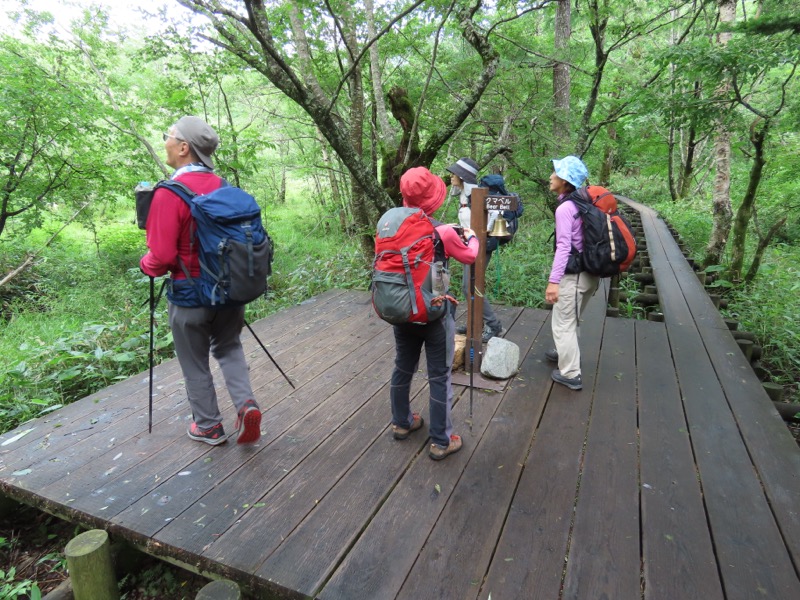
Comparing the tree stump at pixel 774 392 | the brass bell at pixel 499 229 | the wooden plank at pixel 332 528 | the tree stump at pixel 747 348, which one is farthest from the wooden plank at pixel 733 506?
the brass bell at pixel 499 229

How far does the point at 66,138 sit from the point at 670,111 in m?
9.86

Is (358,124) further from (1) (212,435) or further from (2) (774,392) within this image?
(2) (774,392)

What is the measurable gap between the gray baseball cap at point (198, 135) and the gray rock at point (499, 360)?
8.02 feet

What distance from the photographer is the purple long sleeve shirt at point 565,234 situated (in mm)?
3131

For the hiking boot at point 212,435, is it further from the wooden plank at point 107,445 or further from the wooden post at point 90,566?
the wooden post at point 90,566

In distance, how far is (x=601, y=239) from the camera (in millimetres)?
3102

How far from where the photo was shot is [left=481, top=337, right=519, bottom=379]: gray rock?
11.6 ft

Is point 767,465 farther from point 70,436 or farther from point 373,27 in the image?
point 373,27

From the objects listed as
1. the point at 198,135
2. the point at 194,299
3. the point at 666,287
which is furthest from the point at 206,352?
the point at 666,287

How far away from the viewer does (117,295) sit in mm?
8055

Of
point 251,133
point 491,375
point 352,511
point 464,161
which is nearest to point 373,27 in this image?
point 251,133

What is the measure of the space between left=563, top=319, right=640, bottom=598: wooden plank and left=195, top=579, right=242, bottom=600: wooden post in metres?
1.30

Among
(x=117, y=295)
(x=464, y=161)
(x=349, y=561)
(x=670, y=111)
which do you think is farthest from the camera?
(x=117, y=295)

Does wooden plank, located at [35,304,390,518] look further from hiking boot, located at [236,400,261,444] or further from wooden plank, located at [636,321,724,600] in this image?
wooden plank, located at [636,321,724,600]
